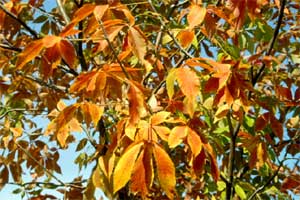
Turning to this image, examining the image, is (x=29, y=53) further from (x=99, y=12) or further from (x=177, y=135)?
(x=177, y=135)

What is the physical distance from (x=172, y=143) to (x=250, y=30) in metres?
1.08

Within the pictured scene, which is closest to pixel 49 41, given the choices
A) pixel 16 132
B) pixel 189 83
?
pixel 189 83

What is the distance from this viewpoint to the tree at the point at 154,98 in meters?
1.29

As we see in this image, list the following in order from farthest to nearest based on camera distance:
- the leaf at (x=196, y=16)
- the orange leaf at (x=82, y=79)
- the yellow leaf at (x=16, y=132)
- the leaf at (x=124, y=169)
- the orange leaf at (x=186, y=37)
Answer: the yellow leaf at (x=16, y=132) → the orange leaf at (x=186, y=37) → the leaf at (x=196, y=16) → the orange leaf at (x=82, y=79) → the leaf at (x=124, y=169)

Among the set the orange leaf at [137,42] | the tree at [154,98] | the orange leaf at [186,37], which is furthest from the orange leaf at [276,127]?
the orange leaf at [137,42]

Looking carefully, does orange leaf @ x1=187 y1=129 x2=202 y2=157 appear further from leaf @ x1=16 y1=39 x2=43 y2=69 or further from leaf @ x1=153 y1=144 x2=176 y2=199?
leaf @ x1=16 y1=39 x2=43 y2=69

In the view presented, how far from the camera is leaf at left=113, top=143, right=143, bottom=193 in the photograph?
3.52 feet

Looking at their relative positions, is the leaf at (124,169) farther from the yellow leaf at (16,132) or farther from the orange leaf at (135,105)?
the yellow leaf at (16,132)

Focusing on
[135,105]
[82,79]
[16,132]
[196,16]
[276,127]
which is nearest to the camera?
[135,105]

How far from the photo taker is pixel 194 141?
135cm

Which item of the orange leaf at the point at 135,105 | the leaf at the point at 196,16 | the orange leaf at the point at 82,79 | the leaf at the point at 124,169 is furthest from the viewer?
the leaf at the point at 196,16

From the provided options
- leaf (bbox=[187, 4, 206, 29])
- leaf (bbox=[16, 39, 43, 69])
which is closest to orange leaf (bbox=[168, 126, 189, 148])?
leaf (bbox=[187, 4, 206, 29])

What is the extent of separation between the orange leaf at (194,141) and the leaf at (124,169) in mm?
232

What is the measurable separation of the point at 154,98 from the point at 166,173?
1.80ft
